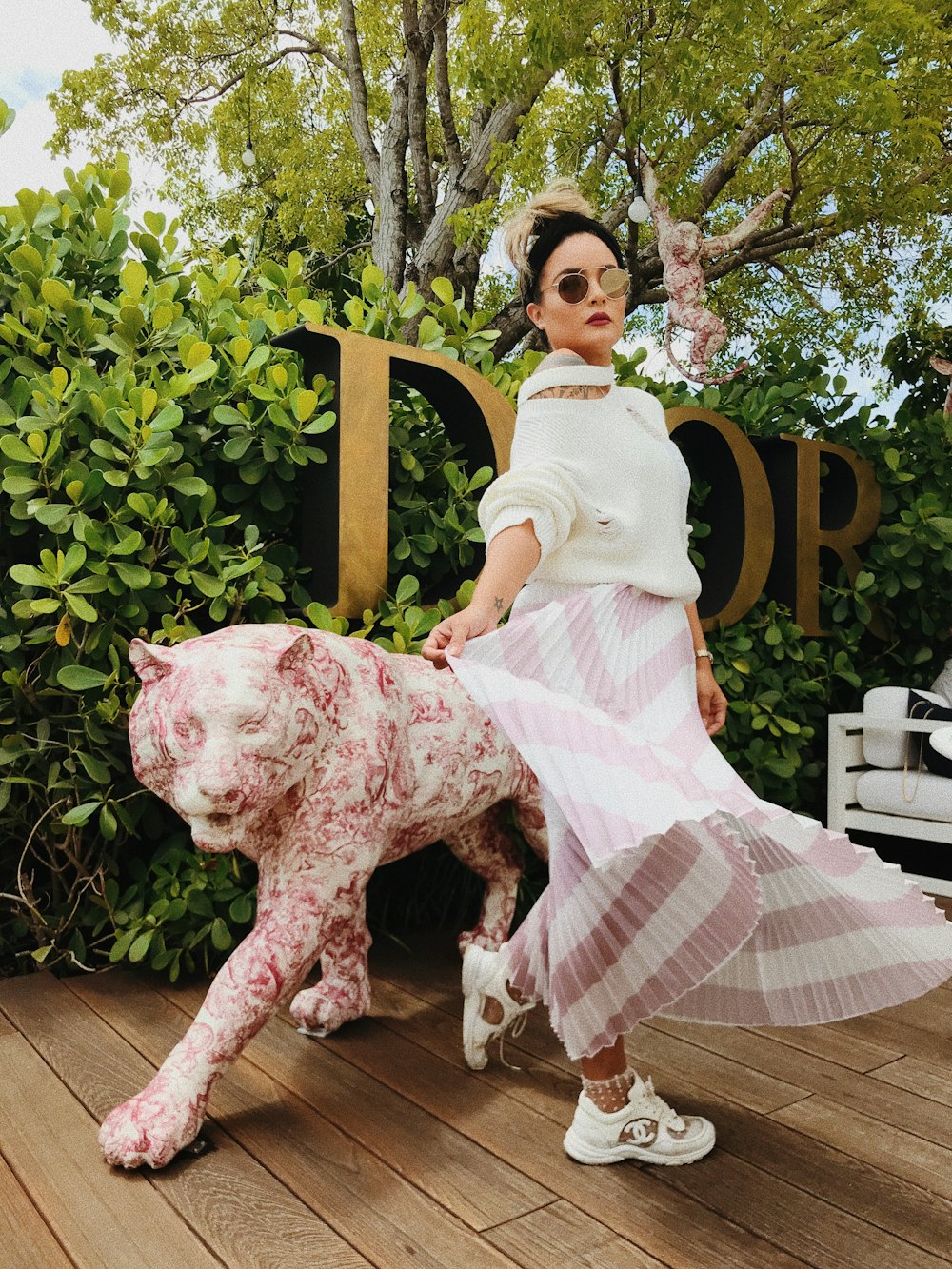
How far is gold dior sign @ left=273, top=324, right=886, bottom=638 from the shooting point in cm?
249

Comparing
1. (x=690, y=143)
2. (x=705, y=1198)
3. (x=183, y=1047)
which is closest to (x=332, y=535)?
(x=183, y=1047)

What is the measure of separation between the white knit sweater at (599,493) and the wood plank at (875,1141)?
0.99 m

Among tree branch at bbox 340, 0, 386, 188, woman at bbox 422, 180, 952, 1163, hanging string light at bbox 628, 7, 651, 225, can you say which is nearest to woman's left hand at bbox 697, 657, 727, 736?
woman at bbox 422, 180, 952, 1163

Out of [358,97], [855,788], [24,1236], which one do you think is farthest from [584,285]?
[358,97]

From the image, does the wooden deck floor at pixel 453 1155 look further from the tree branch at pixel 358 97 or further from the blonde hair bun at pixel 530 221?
the tree branch at pixel 358 97

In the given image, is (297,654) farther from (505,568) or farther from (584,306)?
(584,306)

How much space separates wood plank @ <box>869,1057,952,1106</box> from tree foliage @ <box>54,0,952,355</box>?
397 centimetres

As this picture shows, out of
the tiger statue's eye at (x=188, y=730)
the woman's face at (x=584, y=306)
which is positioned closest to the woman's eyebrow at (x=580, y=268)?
the woman's face at (x=584, y=306)

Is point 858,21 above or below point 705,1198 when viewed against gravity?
above

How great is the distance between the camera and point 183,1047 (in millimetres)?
1664

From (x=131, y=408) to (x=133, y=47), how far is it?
1218 cm

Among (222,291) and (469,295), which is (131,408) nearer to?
(222,291)

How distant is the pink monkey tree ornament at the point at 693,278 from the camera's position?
352 cm

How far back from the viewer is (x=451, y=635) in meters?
1.47
